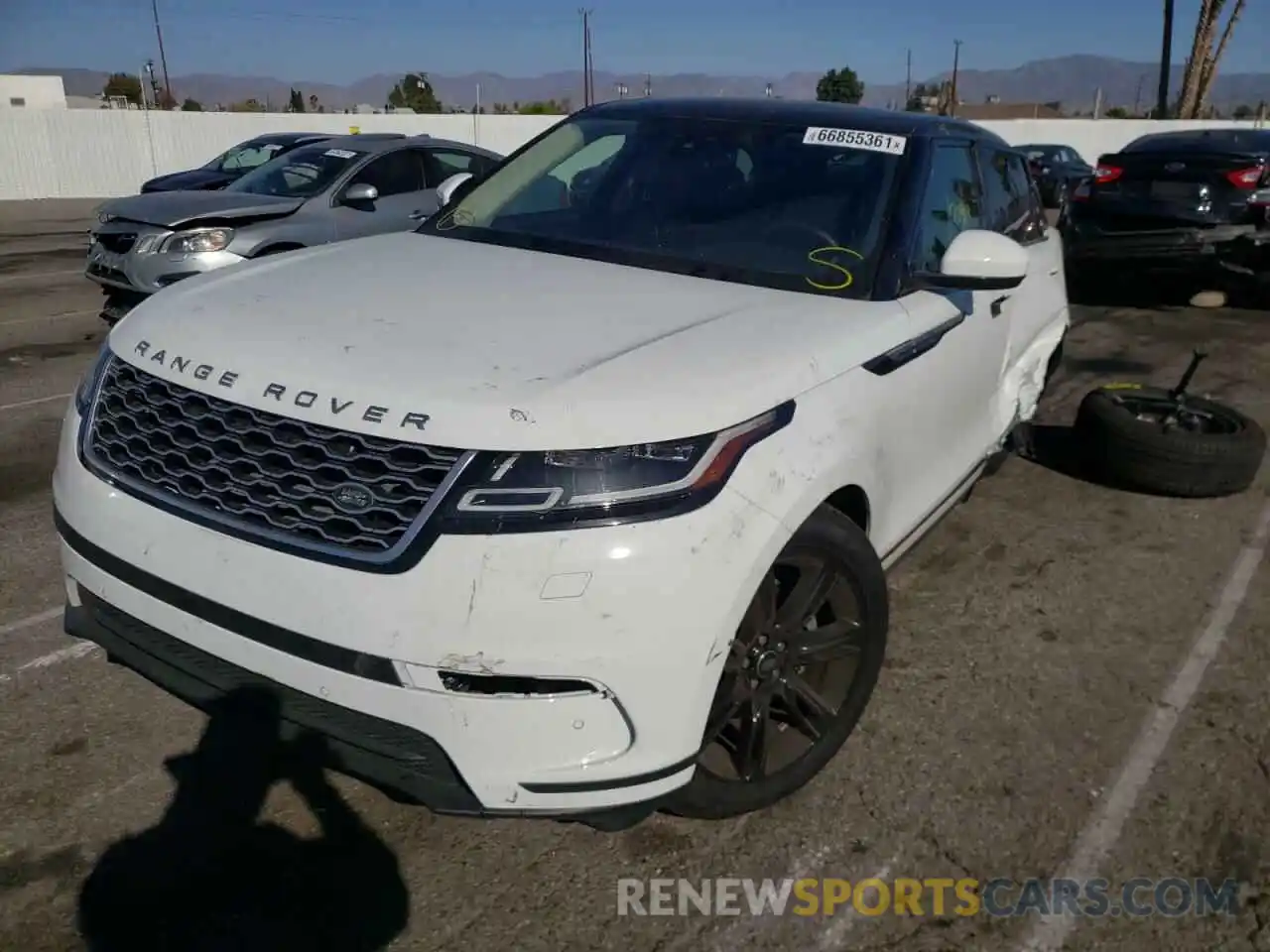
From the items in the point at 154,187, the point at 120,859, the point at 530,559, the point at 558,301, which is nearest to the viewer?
the point at 530,559

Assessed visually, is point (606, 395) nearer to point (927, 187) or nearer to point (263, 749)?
point (263, 749)

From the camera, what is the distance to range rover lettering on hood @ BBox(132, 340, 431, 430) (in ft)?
7.25

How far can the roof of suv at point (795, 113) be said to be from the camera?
A: 3.81m

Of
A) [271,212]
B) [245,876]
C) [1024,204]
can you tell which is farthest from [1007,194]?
[271,212]

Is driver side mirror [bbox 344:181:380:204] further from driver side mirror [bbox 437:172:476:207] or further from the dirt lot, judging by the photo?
the dirt lot

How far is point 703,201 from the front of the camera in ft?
12.0

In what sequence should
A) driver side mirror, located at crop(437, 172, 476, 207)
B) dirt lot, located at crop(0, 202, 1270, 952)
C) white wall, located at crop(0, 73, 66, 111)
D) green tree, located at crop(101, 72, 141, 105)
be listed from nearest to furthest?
dirt lot, located at crop(0, 202, 1270, 952) < driver side mirror, located at crop(437, 172, 476, 207) < white wall, located at crop(0, 73, 66, 111) < green tree, located at crop(101, 72, 141, 105)

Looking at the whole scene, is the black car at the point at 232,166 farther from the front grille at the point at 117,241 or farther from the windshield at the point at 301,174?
the front grille at the point at 117,241

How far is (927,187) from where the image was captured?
3.62 metres

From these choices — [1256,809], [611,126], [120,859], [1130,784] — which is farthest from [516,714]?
[611,126]

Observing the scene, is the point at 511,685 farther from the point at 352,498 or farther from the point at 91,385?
the point at 91,385

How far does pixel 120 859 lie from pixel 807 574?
1807 mm

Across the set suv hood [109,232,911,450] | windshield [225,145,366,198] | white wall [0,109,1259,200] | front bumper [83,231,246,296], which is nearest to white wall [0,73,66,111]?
white wall [0,109,1259,200]

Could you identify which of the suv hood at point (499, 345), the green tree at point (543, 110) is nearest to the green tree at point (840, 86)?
the green tree at point (543, 110)
